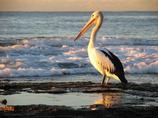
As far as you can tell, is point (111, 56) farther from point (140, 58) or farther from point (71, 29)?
point (71, 29)

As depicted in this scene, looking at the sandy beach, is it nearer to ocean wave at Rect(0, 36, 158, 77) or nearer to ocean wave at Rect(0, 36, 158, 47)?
ocean wave at Rect(0, 36, 158, 77)

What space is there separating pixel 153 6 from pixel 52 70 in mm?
5776


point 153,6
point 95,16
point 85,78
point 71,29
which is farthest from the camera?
point 71,29

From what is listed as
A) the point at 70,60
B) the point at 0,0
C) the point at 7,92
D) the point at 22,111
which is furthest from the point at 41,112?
the point at 0,0

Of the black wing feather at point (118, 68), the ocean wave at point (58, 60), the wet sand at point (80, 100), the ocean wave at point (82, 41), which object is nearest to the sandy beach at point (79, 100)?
the wet sand at point (80, 100)

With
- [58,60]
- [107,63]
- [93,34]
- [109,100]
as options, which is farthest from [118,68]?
[58,60]

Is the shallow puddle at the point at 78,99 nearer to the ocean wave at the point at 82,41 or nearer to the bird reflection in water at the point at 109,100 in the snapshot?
the bird reflection in water at the point at 109,100

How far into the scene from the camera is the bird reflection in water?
789 cm

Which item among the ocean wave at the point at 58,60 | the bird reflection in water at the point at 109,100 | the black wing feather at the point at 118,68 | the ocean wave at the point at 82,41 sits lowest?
the bird reflection in water at the point at 109,100

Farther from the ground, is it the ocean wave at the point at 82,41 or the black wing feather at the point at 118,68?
the ocean wave at the point at 82,41

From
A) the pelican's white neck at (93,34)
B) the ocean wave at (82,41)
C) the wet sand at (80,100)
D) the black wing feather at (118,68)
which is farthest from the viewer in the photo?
the ocean wave at (82,41)

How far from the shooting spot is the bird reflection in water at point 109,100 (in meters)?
7.89

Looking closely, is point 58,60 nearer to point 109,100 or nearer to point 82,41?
point 109,100

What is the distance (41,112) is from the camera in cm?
706
